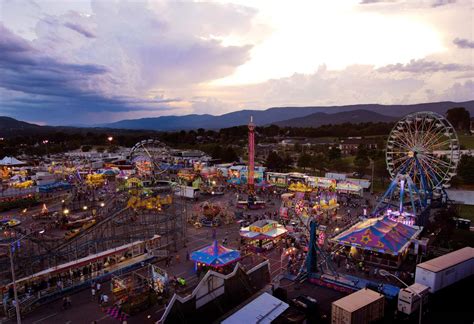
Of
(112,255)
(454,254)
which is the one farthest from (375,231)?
(112,255)

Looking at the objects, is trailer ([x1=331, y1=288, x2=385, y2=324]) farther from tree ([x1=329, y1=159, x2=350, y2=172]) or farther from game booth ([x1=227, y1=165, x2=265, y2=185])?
tree ([x1=329, y1=159, x2=350, y2=172])

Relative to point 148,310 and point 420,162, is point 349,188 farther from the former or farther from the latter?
point 148,310

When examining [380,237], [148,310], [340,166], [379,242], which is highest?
[380,237]

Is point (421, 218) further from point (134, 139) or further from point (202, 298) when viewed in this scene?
point (134, 139)

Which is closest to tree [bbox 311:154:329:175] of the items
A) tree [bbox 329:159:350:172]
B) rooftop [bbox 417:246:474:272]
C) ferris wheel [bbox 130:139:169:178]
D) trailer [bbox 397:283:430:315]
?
tree [bbox 329:159:350:172]

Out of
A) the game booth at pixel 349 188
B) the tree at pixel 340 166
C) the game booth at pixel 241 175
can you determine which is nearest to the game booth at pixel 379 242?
the game booth at pixel 349 188

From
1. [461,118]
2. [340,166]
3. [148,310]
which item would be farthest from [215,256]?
[461,118]

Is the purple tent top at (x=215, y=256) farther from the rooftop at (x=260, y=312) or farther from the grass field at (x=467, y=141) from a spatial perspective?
the grass field at (x=467, y=141)
